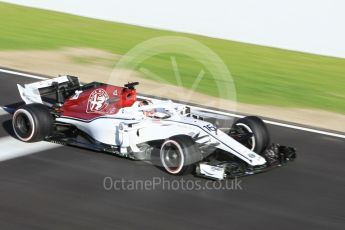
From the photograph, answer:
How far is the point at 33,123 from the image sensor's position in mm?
12016

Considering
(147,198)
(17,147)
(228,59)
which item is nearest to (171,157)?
(147,198)

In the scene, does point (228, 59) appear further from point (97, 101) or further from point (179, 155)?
point (179, 155)

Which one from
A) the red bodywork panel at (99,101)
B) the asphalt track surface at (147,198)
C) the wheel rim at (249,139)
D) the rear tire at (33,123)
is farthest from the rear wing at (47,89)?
the wheel rim at (249,139)

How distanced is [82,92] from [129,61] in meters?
7.76

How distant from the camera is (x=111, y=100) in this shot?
1229cm

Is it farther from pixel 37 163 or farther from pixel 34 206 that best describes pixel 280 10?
pixel 34 206

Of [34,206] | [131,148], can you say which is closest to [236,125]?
[131,148]

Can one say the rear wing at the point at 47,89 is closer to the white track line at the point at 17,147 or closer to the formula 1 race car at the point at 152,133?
the formula 1 race car at the point at 152,133

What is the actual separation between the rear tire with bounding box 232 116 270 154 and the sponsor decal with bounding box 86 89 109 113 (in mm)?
2233

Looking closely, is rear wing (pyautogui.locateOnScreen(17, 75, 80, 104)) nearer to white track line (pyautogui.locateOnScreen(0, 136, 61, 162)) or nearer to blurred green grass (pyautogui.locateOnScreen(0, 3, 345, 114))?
white track line (pyautogui.locateOnScreen(0, 136, 61, 162))

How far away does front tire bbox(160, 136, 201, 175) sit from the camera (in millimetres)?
10773

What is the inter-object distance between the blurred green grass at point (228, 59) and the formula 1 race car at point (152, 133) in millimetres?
4528

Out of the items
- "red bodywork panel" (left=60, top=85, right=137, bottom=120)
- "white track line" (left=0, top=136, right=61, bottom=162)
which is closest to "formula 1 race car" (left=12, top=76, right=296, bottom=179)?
"red bodywork panel" (left=60, top=85, right=137, bottom=120)

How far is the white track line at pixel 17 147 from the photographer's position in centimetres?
1188
